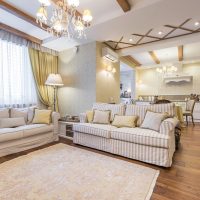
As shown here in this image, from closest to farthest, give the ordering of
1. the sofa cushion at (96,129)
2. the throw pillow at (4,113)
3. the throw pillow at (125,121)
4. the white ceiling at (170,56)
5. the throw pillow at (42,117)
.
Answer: the sofa cushion at (96,129), the throw pillow at (125,121), the throw pillow at (4,113), the throw pillow at (42,117), the white ceiling at (170,56)

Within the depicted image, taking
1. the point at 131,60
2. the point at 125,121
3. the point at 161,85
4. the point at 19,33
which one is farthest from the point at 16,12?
the point at 161,85

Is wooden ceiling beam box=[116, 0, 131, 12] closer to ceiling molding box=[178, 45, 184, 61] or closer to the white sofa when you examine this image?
the white sofa

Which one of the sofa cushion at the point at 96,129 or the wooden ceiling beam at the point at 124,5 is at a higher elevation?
the wooden ceiling beam at the point at 124,5

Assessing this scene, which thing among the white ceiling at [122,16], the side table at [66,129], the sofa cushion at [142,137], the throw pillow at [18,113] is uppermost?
the white ceiling at [122,16]

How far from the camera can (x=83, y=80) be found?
14.7 feet

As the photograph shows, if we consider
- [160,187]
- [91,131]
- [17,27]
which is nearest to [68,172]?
[91,131]

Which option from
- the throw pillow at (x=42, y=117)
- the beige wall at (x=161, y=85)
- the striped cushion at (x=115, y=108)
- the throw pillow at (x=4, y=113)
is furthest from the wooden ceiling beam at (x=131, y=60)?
the throw pillow at (x=4, y=113)

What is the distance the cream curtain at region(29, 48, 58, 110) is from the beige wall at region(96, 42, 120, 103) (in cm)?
164

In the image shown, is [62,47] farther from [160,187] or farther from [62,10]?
[160,187]

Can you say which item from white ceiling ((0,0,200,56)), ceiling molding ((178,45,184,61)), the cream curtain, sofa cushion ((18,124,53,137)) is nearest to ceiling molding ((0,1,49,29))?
white ceiling ((0,0,200,56))

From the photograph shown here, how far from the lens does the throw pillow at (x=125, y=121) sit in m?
2.95

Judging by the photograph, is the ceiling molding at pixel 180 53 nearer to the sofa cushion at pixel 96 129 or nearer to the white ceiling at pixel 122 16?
the white ceiling at pixel 122 16

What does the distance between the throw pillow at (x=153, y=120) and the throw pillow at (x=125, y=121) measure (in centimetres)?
20

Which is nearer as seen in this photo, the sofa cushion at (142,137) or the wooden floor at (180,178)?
the wooden floor at (180,178)
